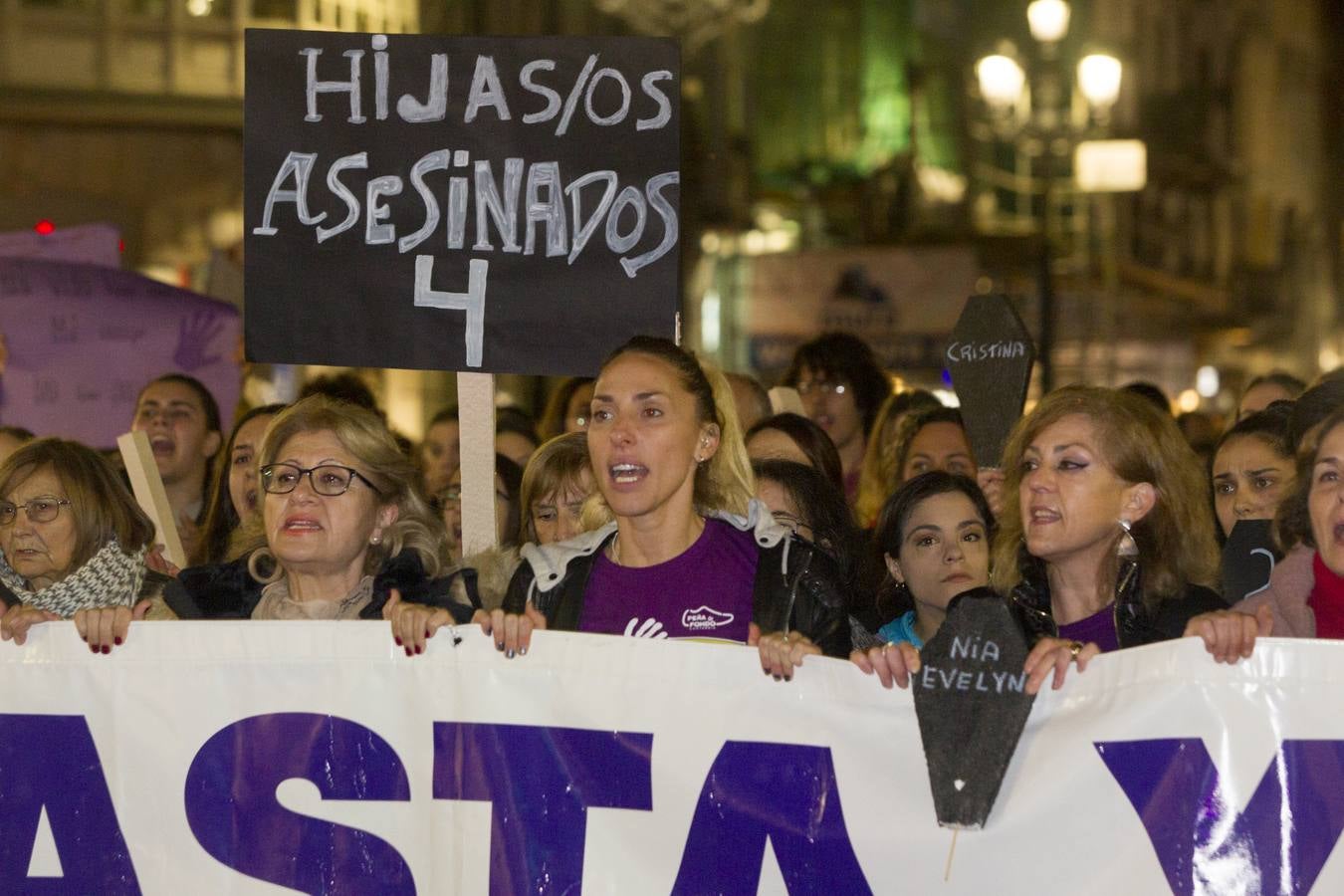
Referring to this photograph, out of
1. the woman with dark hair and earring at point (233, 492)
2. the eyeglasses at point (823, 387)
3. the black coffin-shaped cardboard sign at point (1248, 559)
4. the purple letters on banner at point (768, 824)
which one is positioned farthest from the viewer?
the eyeglasses at point (823, 387)

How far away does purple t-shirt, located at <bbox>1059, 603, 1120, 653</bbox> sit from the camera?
3.45m

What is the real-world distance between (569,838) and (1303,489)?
4.91ft

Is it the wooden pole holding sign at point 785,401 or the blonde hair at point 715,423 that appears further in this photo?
the wooden pole holding sign at point 785,401

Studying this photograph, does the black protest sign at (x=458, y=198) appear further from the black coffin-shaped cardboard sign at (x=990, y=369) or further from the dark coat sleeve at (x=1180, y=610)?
the dark coat sleeve at (x=1180, y=610)

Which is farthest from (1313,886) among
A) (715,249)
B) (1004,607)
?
(715,249)

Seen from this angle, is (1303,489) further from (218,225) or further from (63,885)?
(218,225)

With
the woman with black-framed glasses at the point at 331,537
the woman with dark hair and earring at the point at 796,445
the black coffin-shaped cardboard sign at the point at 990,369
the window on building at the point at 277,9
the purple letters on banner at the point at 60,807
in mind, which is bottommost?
the purple letters on banner at the point at 60,807

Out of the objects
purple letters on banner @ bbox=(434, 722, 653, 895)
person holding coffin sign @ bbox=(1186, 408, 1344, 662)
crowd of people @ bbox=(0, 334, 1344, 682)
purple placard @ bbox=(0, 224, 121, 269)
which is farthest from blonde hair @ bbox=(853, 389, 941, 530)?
purple placard @ bbox=(0, 224, 121, 269)

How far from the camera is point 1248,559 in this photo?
14.2 feet

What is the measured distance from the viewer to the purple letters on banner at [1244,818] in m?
3.08

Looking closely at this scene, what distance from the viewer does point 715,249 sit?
75.1ft

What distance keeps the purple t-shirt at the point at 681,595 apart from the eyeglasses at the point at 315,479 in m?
0.54

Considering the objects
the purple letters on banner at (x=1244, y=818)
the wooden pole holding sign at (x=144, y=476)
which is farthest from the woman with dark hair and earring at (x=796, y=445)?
the purple letters on banner at (x=1244, y=818)

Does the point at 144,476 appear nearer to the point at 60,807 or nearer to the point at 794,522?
the point at 60,807
